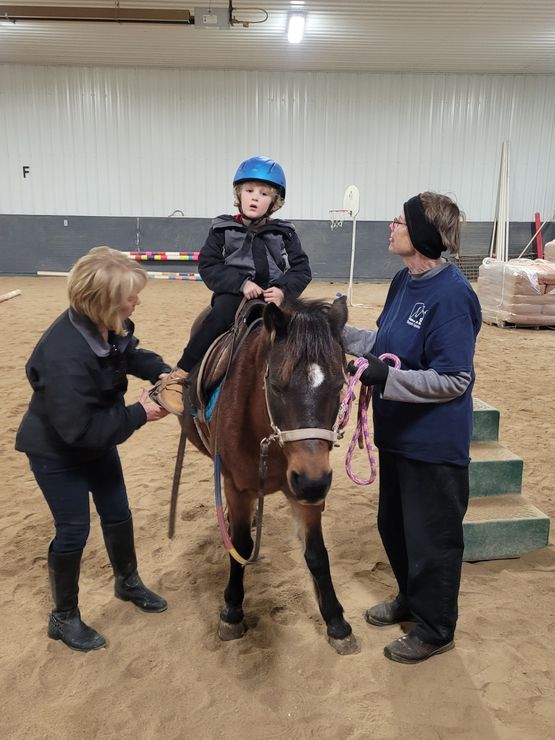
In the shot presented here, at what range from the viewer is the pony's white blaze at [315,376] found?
70.1 inches

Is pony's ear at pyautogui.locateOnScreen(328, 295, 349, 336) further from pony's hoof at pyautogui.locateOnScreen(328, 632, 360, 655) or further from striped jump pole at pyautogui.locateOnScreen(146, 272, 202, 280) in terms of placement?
striped jump pole at pyautogui.locateOnScreen(146, 272, 202, 280)

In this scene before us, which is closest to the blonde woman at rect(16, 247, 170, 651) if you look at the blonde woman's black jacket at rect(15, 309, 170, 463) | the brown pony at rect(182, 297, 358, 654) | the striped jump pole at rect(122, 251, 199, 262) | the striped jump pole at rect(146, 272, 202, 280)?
the blonde woman's black jacket at rect(15, 309, 170, 463)

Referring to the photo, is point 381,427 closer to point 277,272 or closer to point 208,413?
point 208,413

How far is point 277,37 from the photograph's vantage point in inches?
452

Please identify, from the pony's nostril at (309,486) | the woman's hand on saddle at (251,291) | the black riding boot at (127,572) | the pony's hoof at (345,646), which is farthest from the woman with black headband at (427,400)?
the black riding boot at (127,572)

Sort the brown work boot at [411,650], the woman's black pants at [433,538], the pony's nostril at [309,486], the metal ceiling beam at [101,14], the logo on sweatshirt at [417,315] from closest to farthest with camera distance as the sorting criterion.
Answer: the pony's nostril at [309,486]
the logo on sweatshirt at [417,315]
the woman's black pants at [433,538]
the brown work boot at [411,650]
the metal ceiling beam at [101,14]

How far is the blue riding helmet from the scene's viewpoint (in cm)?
281

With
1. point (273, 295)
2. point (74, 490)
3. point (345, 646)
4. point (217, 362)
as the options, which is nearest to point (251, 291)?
point (273, 295)

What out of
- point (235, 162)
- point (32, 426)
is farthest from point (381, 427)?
point (235, 162)

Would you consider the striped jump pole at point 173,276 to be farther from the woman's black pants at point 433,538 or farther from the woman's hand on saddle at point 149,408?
the woman's black pants at point 433,538

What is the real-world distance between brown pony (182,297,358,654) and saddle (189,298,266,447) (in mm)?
42

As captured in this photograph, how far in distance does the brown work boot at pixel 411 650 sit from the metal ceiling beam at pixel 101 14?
1110 centimetres

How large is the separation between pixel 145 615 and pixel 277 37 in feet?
39.8

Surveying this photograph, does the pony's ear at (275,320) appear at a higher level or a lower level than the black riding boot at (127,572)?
higher
